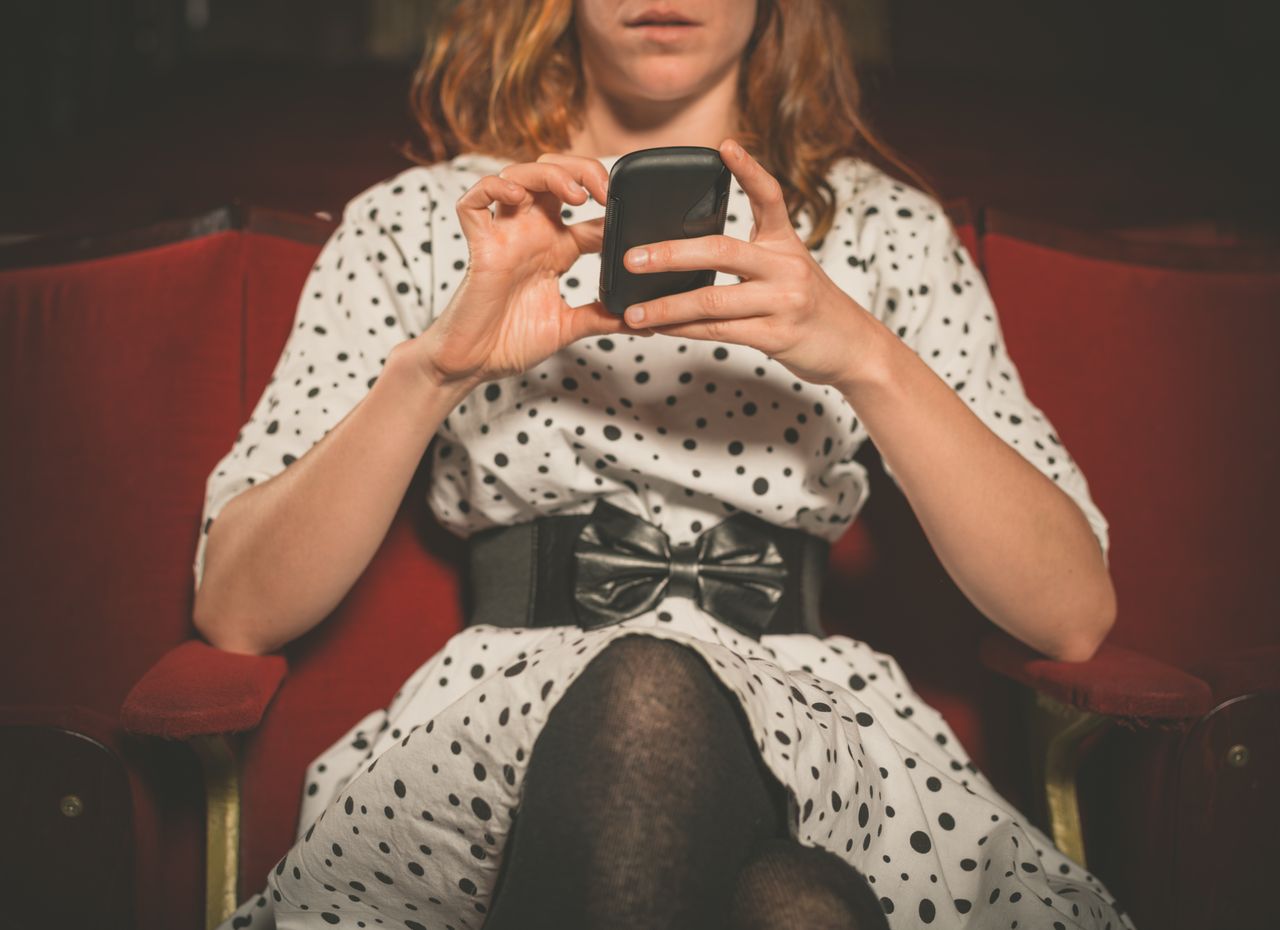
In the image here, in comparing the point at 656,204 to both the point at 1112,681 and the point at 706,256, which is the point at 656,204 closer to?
the point at 706,256

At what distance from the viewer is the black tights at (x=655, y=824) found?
528 mm

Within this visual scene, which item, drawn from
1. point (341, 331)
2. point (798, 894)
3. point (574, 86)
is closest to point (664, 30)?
point (574, 86)

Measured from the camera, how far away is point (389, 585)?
1.10 metres

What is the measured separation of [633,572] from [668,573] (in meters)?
0.03

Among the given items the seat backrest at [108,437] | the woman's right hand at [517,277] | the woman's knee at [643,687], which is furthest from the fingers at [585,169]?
the seat backrest at [108,437]

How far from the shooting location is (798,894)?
1.89ft

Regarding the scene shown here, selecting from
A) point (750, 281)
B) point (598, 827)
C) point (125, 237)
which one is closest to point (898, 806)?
point (598, 827)

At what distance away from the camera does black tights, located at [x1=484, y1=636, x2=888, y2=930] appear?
0.53m

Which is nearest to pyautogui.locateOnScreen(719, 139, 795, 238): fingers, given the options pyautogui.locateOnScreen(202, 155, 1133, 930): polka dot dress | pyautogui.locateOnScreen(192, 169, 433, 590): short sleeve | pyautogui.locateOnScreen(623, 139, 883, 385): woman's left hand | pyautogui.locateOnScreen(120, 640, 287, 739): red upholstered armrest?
pyautogui.locateOnScreen(623, 139, 883, 385): woman's left hand

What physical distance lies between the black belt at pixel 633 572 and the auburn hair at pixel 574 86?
15.1 inches

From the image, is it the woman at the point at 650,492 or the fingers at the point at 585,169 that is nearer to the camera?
the woman at the point at 650,492

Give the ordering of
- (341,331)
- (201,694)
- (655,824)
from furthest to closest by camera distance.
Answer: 1. (341,331)
2. (201,694)
3. (655,824)

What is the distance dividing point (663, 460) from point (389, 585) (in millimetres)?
393

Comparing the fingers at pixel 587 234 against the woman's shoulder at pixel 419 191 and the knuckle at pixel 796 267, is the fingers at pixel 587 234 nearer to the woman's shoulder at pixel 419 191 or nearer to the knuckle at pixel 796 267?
the knuckle at pixel 796 267
